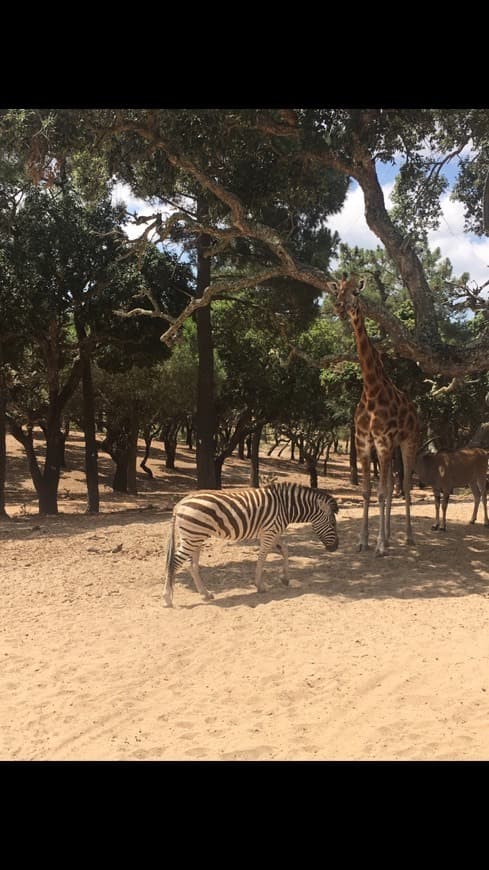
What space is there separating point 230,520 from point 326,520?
2.22m

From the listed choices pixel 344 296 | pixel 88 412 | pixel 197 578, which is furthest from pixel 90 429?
pixel 197 578

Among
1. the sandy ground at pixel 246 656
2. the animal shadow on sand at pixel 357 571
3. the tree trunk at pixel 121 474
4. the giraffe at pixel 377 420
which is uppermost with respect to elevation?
the giraffe at pixel 377 420

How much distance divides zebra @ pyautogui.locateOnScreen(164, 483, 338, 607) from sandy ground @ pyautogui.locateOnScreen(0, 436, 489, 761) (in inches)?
17.6

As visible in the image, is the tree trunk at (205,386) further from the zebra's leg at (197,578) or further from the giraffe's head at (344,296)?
the zebra's leg at (197,578)

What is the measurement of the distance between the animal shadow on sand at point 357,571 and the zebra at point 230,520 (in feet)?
1.13

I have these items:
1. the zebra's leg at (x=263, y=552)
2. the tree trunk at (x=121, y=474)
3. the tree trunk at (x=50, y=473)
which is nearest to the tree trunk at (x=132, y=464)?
the tree trunk at (x=121, y=474)

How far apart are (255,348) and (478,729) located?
21116mm

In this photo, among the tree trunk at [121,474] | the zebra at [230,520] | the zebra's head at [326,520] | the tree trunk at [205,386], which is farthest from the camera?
the tree trunk at [121,474]

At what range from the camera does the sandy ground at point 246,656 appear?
4.62 meters

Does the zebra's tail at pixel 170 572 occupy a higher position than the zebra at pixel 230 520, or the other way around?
the zebra at pixel 230 520

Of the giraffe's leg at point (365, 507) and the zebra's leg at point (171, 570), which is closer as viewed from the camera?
the zebra's leg at point (171, 570)

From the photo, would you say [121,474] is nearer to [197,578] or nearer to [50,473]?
[50,473]

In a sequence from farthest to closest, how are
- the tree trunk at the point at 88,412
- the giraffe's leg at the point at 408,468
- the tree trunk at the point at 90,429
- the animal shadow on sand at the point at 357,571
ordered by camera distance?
1. the tree trunk at the point at 90,429
2. the tree trunk at the point at 88,412
3. the giraffe's leg at the point at 408,468
4. the animal shadow on sand at the point at 357,571

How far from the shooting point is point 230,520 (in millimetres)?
8094
